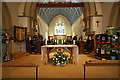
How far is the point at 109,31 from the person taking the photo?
5.41 metres

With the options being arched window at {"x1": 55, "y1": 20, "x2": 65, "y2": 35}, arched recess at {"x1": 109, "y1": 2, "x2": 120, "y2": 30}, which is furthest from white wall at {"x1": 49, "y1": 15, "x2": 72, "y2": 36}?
arched recess at {"x1": 109, "y1": 2, "x2": 120, "y2": 30}

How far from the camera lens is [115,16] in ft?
23.1

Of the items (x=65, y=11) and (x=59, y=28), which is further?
(x=59, y=28)

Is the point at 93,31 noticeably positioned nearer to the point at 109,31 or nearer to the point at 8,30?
the point at 109,31

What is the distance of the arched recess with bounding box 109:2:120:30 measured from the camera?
21.8 feet

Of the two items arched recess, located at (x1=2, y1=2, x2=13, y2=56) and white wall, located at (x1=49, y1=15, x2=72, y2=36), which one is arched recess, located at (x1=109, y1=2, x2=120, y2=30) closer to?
arched recess, located at (x1=2, y1=2, x2=13, y2=56)

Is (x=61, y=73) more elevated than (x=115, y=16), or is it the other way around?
(x=115, y=16)

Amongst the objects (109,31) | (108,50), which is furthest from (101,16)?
(108,50)

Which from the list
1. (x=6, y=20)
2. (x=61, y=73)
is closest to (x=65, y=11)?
(x=6, y=20)

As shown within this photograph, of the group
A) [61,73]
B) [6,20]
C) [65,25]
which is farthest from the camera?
[65,25]

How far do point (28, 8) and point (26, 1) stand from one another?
628 mm

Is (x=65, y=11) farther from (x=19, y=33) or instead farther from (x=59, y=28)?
(x=19, y=33)

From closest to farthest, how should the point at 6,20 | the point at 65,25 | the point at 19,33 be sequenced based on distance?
the point at 6,20
the point at 19,33
the point at 65,25

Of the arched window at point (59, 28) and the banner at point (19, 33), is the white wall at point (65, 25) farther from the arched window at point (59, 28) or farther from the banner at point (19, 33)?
the banner at point (19, 33)
